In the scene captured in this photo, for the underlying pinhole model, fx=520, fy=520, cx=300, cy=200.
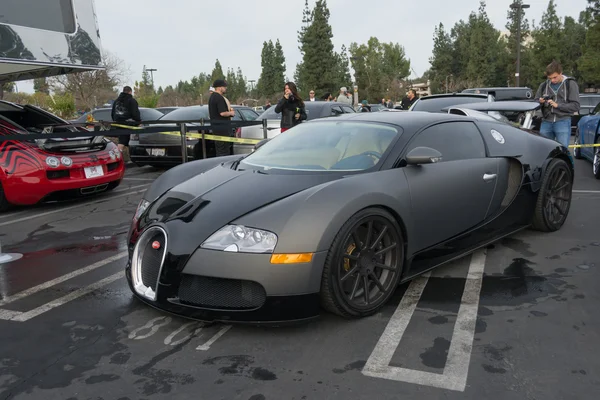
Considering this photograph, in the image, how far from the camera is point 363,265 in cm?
315

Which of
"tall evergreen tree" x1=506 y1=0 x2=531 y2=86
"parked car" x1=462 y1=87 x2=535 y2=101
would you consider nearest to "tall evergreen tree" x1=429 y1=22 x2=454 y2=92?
"tall evergreen tree" x1=506 y1=0 x2=531 y2=86

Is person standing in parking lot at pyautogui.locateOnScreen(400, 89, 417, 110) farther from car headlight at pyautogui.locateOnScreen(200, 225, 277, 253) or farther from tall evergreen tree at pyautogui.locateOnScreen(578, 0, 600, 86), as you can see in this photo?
tall evergreen tree at pyautogui.locateOnScreen(578, 0, 600, 86)

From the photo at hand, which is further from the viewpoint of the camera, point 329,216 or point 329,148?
point 329,148

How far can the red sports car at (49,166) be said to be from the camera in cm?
630

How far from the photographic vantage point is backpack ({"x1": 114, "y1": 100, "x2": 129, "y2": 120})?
1152cm

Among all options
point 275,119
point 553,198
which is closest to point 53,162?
point 275,119

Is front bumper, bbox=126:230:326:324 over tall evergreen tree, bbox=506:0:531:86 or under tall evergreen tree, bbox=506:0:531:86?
under

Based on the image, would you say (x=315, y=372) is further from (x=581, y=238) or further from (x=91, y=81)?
(x=91, y=81)

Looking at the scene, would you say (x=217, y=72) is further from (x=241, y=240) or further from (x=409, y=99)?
(x=241, y=240)

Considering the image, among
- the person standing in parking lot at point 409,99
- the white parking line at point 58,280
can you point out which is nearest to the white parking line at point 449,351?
the white parking line at point 58,280

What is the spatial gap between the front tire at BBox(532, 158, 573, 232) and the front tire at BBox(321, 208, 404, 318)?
2085 mm

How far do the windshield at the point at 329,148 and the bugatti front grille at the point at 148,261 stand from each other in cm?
101

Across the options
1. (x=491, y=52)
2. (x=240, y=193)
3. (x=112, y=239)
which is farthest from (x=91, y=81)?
(x=491, y=52)

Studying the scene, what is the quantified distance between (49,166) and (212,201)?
408 centimetres
